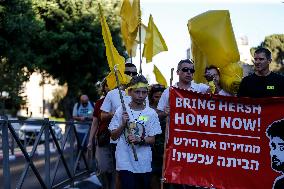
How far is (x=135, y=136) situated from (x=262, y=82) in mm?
1481

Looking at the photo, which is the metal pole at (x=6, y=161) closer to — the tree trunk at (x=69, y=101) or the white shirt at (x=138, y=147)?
the white shirt at (x=138, y=147)

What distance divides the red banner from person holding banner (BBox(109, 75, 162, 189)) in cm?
22

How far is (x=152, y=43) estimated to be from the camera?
10.2 metres

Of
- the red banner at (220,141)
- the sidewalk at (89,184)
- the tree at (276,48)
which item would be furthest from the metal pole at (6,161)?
the tree at (276,48)

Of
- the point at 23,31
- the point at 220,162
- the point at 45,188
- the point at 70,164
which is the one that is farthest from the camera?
the point at 23,31

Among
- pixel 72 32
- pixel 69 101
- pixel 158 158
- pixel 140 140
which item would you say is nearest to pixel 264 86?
pixel 140 140

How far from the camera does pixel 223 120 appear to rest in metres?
6.75

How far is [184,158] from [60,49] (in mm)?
27243

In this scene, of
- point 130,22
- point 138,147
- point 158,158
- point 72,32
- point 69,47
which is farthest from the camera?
point 72,32

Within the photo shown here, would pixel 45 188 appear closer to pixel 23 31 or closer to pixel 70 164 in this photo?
pixel 70 164

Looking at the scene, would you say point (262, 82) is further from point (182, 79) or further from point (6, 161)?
point (6, 161)

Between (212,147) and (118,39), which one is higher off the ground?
(118,39)

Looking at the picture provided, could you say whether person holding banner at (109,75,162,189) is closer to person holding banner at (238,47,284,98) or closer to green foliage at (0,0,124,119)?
person holding banner at (238,47,284,98)

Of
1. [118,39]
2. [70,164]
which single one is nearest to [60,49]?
[118,39]
